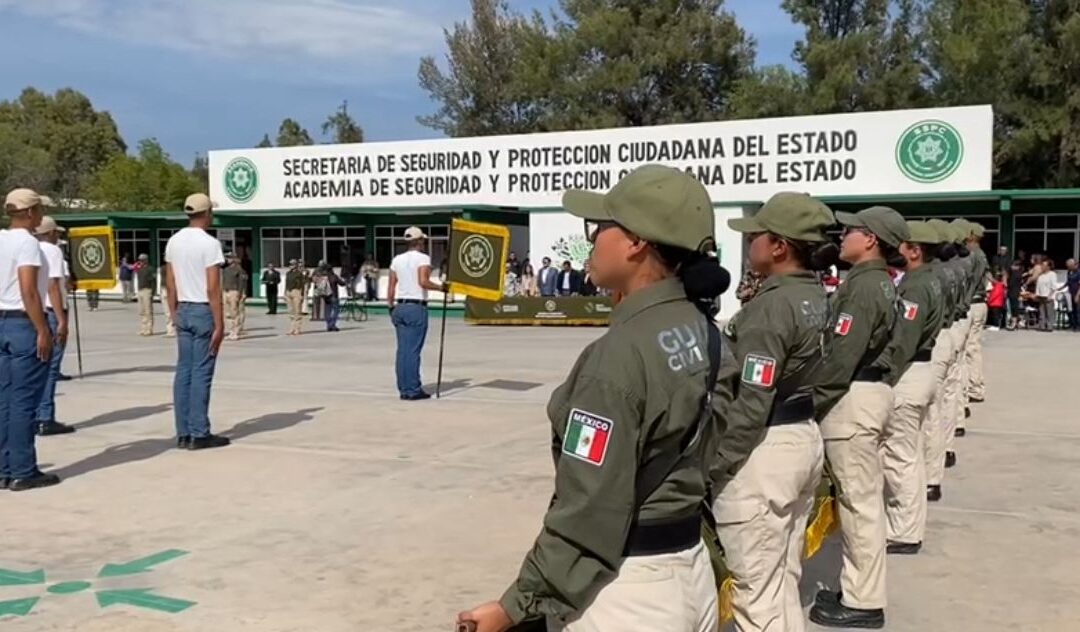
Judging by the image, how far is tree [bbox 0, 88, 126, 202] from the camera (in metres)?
90.4

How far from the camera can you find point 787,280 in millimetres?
3799

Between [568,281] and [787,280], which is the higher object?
[787,280]

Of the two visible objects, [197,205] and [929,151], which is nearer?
[197,205]

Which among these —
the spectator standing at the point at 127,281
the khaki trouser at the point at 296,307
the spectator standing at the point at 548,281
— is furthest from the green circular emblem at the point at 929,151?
the spectator standing at the point at 127,281

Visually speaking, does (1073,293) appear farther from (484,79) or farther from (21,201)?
(484,79)

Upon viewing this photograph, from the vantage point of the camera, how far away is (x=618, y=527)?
2.26 metres

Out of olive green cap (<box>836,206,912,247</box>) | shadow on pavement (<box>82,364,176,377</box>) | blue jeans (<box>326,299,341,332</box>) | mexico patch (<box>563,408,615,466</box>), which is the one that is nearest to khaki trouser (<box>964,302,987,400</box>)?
olive green cap (<box>836,206,912,247</box>)

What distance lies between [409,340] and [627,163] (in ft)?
62.6

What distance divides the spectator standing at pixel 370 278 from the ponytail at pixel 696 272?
29.4 meters

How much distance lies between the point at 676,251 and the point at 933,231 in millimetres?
4267

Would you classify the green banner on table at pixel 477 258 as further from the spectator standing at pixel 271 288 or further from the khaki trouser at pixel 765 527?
the spectator standing at pixel 271 288

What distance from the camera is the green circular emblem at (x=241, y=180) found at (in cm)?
3509

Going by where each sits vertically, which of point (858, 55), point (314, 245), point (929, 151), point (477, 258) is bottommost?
point (477, 258)

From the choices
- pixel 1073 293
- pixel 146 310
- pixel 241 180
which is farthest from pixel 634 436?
pixel 241 180
